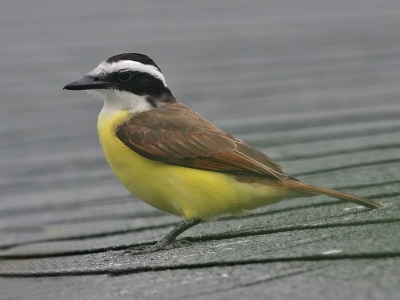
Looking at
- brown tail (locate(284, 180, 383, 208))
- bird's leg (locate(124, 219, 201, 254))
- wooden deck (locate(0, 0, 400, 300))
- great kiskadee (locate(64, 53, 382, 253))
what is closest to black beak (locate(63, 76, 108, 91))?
great kiskadee (locate(64, 53, 382, 253))

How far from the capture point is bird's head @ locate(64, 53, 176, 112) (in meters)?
5.79

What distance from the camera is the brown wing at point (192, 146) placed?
206 inches

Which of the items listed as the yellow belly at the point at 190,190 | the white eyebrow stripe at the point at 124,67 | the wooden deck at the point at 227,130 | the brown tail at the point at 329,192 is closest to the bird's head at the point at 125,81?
the white eyebrow stripe at the point at 124,67

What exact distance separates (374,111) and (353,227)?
3980 mm

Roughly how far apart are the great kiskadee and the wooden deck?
16 cm

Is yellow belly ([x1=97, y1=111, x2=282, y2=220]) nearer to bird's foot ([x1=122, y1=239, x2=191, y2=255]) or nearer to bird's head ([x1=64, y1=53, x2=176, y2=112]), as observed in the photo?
bird's foot ([x1=122, y1=239, x2=191, y2=255])

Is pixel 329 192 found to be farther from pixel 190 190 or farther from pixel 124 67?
pixel 124 67

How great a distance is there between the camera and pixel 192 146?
17.6 feet

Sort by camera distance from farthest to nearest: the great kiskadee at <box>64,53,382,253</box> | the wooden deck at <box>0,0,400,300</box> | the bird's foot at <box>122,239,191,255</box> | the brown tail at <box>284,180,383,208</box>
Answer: the great kiskadee at <box>64,53,382,253</box> < the bird's foot at <box>122,239,191,255</box> < the brown tail at <box>284,180,383,208</box> < the wooden deck at <box>0,0,400,300</box>

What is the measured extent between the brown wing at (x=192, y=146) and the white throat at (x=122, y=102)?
172mm

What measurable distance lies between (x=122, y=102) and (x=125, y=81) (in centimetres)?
15

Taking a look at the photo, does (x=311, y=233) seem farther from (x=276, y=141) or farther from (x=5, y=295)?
(x=276, y=141)

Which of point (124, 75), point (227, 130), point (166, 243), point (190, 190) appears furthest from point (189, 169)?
point (227, 130)

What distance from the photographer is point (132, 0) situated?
Answer: 14.3m
